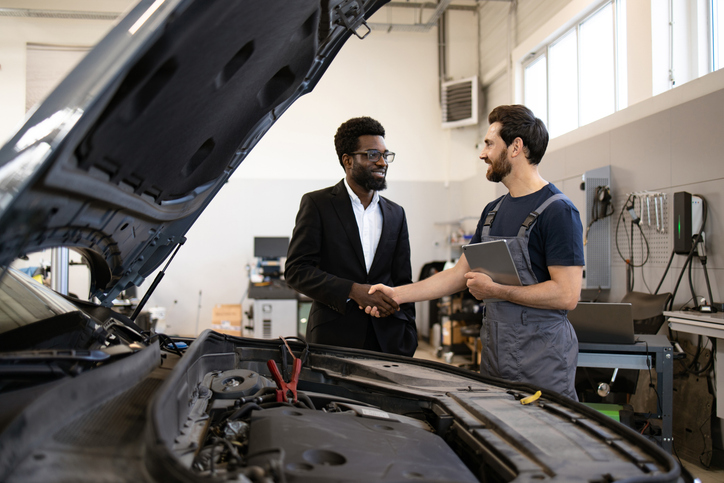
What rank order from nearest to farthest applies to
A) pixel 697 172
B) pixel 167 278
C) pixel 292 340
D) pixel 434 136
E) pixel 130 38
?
pixel 130 38
pixel 292 340
pixel 697 172
pixel 167 278
pixel 434 136

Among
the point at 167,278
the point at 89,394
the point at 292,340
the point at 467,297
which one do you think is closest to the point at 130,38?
the point at 89,394

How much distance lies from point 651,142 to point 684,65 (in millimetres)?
680

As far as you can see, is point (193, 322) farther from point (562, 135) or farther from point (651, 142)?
point (651, 142)

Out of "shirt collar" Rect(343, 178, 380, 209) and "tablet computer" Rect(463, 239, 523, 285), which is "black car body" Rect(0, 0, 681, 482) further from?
"shirt collar" Rect(343, 178, 380, 209)

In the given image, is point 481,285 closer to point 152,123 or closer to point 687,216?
point 152,123

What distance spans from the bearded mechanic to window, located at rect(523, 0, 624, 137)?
3490 mm

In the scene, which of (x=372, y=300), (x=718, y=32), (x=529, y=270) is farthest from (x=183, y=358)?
(x=718, y=32)

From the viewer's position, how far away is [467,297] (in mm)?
6281

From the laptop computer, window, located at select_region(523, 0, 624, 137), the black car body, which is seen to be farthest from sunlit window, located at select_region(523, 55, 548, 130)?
the black car body

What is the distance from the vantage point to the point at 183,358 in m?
1.07

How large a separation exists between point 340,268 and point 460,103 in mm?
6106

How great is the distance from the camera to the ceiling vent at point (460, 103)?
738cm

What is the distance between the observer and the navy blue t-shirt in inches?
64.3

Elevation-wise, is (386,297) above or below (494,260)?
below
